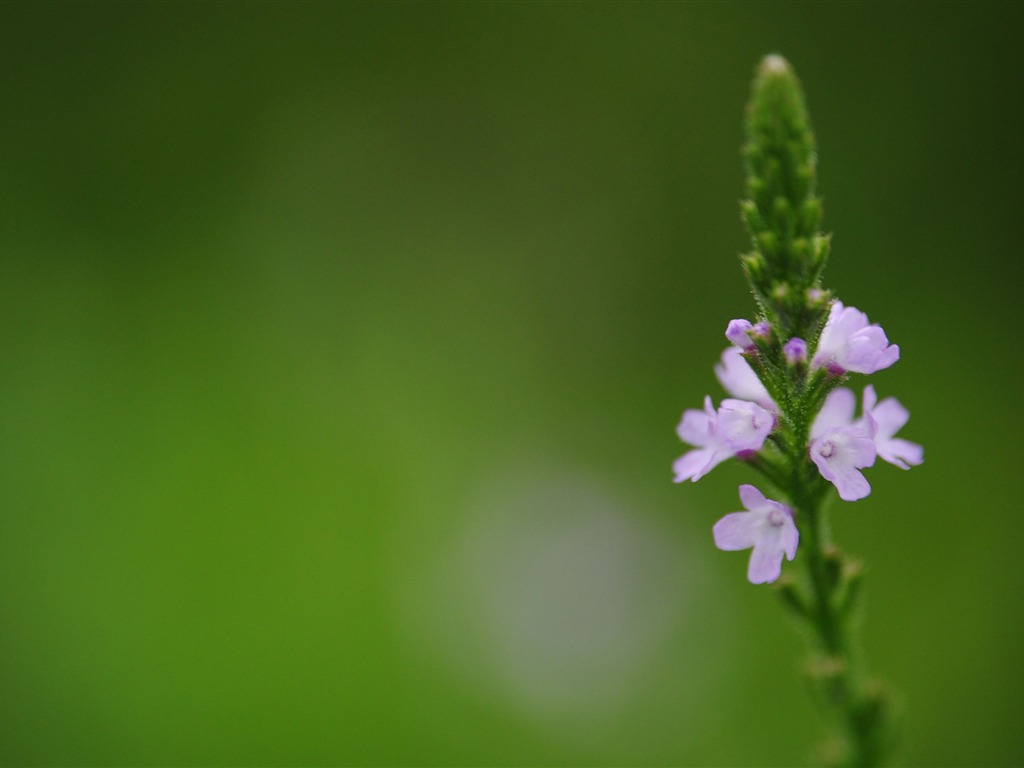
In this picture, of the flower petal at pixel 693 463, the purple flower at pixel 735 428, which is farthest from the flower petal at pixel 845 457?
the flower petal at pixel 693 463

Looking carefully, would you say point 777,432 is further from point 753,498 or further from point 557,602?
point 557,602

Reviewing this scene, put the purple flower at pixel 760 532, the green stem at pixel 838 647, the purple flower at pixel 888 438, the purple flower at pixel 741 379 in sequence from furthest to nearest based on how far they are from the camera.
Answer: the purple flower at pixel 741 379, the purple flower at pixel 888 438, the green stem at pixel 838 647, the purple flower at pixel 760 532

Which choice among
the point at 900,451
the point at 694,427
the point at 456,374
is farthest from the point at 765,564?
the point at 456,374

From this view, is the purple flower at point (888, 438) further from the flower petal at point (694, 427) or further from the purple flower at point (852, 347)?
the flower petal at point (694, 427)

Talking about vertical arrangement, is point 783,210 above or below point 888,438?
above

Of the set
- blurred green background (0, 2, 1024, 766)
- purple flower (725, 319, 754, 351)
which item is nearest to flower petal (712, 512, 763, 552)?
purple flower (725, 319, 754, 351)

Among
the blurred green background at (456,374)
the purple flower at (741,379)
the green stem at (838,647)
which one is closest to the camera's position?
the green stem at (838,647)
